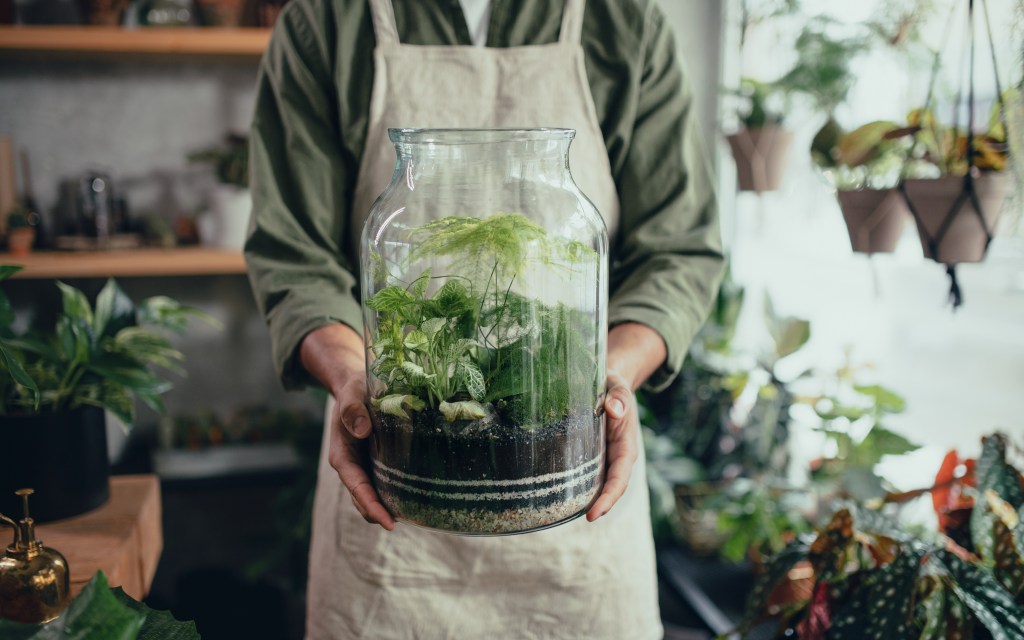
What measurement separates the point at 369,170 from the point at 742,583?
1.57 metres

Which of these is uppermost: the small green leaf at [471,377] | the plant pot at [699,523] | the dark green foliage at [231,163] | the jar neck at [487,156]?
the jar neck at [487,156]

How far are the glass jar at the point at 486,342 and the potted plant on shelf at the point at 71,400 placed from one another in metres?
0.78

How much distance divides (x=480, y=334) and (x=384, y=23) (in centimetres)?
60

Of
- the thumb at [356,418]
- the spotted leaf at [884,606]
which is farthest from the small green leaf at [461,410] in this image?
the spotted leaf at [884,606]

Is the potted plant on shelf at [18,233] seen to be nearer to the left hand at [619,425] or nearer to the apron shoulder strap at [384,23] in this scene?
the apron shoulder strap at [384,23]

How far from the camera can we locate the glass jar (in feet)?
2.27

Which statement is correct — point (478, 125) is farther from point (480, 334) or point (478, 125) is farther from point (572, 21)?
point (480, 334)

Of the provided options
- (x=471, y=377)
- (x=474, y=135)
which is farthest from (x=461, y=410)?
(x=474, y=135)

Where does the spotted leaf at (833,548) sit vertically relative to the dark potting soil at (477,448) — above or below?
below

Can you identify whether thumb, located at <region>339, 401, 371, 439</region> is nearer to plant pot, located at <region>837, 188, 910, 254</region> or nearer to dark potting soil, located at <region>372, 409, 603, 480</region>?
dark potting soil, located at <region>372, 409, 603, 480</region>

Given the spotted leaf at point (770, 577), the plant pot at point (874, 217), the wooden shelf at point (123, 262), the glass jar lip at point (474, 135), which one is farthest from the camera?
the wooden shelf at point (123, 262)

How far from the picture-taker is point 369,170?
1.13m

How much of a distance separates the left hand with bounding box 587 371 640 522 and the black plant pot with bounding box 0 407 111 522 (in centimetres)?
96

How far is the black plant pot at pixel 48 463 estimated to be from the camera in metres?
1.34
